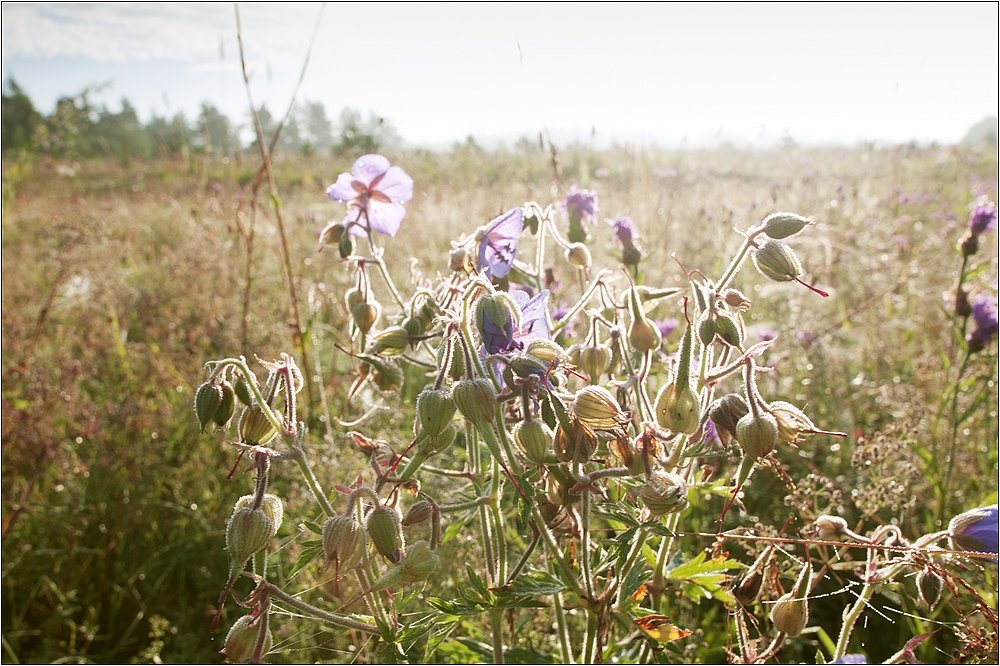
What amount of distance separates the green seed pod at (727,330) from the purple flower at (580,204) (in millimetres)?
747

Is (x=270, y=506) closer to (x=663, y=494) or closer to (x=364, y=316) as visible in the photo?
(x=364, y=316)

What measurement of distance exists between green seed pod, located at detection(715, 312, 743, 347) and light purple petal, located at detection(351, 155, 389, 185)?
77 cm

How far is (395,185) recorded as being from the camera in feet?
4.97

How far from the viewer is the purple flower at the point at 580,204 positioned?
1.71 m

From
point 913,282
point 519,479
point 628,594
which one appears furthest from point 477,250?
point 913,282

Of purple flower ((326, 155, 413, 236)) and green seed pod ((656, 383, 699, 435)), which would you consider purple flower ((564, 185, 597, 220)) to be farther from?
green seed pod ((656, 383, 699, 435))

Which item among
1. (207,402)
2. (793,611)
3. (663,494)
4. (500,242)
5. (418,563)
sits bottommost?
(793,611)

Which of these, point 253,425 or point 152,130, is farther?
point 152,130

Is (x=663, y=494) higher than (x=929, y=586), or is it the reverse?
(x=663, y=494)

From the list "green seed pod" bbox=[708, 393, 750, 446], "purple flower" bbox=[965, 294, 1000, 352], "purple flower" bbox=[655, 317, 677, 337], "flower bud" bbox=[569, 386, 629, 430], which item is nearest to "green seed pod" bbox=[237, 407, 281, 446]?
"flower bud" bbox=[569, 386, 629, 430]

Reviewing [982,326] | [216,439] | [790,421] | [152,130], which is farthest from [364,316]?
[152,130]

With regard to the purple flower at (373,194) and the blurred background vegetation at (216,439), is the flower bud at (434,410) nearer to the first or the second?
the blurred background vegetation at (216,439)

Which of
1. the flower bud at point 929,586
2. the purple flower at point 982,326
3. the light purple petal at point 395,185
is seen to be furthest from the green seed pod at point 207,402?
the purple flower at point 982,326

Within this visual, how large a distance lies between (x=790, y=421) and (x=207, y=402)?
0.84 metres
